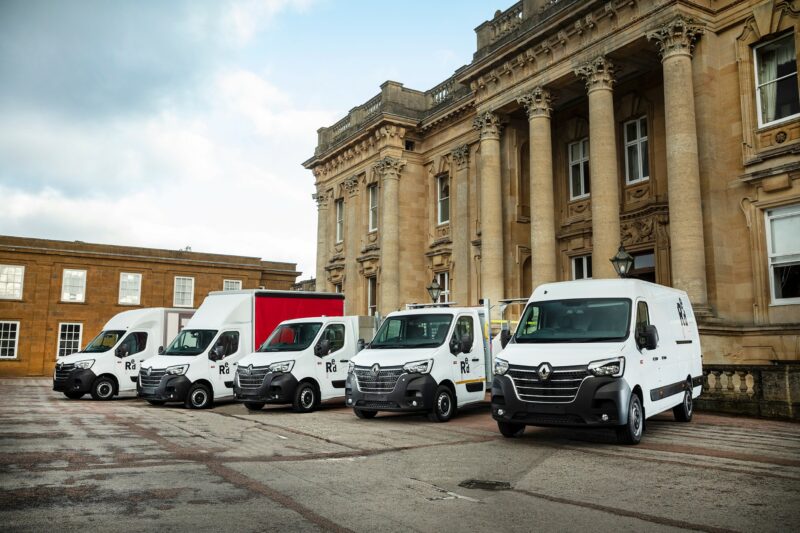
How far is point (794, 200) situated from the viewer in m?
15.8

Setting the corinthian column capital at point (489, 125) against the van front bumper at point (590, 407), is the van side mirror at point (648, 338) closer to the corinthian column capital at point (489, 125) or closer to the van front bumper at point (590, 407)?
the van front bumper at point (590, 407)

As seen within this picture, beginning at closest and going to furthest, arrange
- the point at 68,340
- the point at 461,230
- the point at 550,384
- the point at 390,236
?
the point at 550,384 < the point at 461,230 < the point at 390,236 < the point at 68,340

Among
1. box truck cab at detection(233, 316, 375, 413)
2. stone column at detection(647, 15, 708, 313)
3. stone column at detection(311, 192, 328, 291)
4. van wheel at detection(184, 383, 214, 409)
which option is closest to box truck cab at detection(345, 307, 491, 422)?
box truck cab at detection(233, 316, 375, 413)

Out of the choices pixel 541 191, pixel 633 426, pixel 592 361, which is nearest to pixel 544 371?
pixel 592 361

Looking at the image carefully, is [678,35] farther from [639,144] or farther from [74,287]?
[74,287]

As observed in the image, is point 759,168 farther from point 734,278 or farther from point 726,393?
point 726,393

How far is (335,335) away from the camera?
1609cm

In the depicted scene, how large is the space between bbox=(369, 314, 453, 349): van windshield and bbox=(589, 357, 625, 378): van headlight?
4.29 metres

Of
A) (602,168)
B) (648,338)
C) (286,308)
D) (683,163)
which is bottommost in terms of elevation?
(648,338)

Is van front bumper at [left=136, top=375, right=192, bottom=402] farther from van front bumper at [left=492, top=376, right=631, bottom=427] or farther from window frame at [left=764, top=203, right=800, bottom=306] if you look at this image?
window frame at [left=764, top=203, right=800, bottom=306]

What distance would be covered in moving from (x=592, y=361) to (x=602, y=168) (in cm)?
1078

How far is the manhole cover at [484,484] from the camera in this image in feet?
22.8

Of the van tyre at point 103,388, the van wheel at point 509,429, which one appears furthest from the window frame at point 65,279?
the van wheel at point 509,429

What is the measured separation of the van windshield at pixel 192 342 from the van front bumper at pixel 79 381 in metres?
3.65
